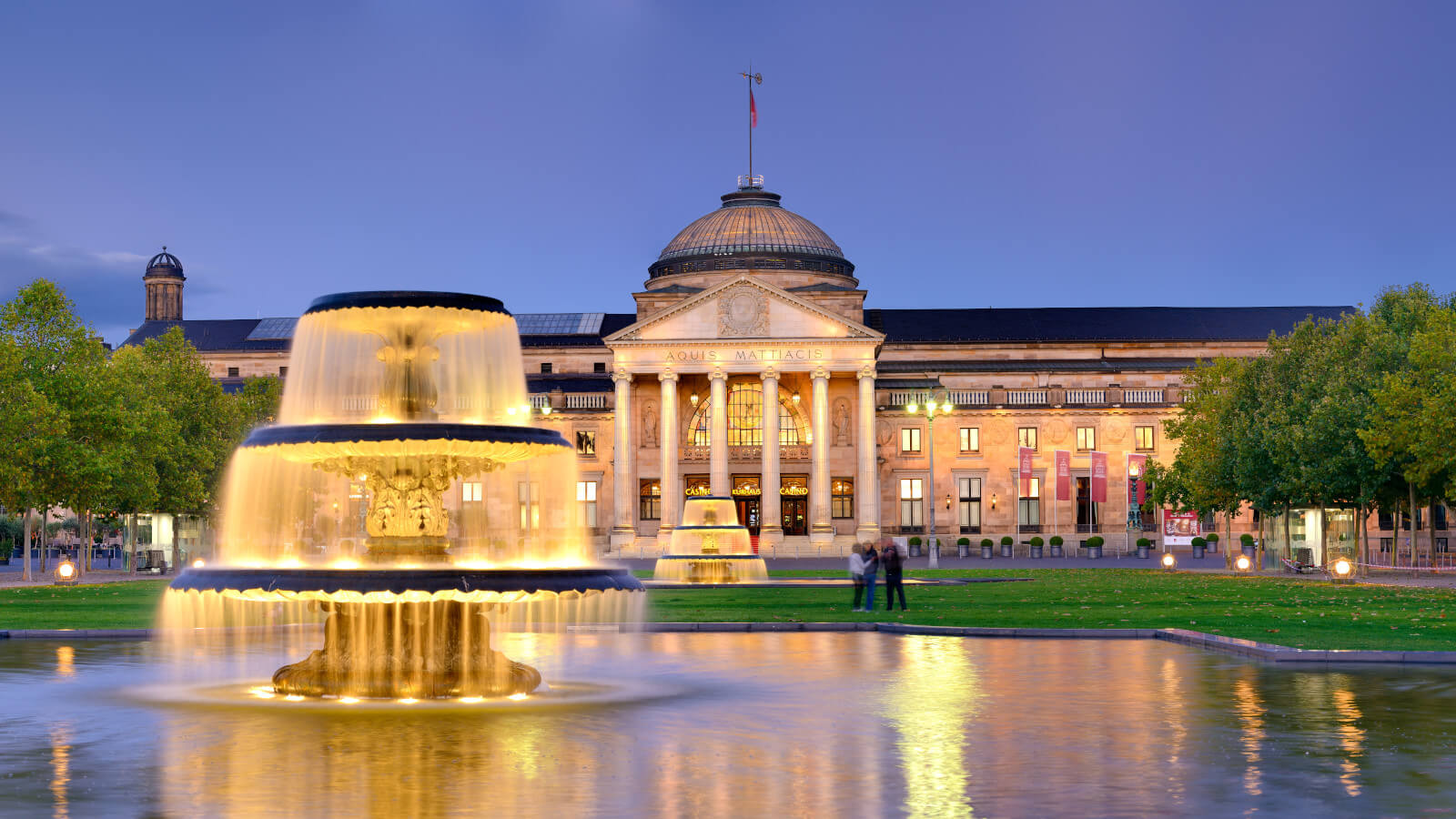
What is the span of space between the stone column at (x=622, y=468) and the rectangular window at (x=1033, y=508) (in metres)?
26.0

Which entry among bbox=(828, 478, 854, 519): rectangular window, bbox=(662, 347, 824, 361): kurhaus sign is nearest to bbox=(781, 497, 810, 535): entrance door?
bbox=(828, 478, 854, 519): rectangular window

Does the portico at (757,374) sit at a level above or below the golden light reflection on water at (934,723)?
above

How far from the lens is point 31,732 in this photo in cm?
1448

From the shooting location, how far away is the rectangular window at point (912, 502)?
103625 millimetres

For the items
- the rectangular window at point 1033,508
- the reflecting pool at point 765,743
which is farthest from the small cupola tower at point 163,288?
the reflecting pool at point 765,743

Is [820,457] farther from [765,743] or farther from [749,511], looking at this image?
[765,743]

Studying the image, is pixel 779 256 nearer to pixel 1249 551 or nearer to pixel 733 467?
pixel 733 467

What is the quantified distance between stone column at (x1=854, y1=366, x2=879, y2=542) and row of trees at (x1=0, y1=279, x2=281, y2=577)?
4001cm

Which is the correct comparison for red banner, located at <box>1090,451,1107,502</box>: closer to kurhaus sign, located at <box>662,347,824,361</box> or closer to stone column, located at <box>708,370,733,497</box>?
kurhaus sign, located at <box>662,347,824,361</box>

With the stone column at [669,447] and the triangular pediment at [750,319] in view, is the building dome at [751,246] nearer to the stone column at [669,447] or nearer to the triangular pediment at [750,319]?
the triangular pediment at [750,319]

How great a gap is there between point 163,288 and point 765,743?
136252 millimetres

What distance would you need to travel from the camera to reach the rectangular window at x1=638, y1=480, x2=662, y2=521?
102688 millimetres

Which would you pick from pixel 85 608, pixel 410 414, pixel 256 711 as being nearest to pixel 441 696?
pixel 256 711

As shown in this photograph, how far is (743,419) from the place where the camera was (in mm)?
103875
